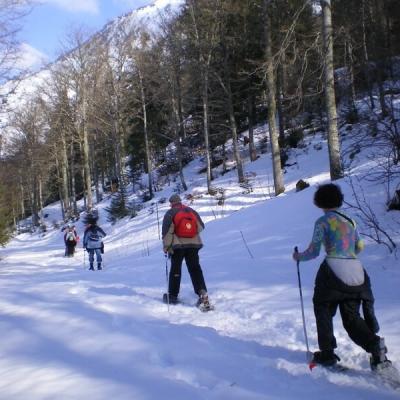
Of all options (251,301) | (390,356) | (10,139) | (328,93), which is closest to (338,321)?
(390,356)

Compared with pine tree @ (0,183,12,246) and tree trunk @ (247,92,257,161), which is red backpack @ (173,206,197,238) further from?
tree trunk @ (247,92,257,161)

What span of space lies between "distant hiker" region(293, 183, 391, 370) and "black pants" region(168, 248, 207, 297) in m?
3.08

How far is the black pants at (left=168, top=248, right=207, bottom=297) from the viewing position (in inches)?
285

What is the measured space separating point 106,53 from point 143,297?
26370mm

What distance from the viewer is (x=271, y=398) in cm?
372

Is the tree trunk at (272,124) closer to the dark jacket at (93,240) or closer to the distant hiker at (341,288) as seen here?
the dark jacket at (93,240)

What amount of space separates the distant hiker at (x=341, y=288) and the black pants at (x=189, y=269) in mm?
3078

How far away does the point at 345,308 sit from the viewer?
427cm

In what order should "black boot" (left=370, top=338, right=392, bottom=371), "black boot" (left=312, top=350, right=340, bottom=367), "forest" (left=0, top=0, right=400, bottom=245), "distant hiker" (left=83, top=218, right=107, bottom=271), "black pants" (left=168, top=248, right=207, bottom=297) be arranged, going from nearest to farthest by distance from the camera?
1. "black boot" (left=370, top=338, right=392, bottom=371)
2. "black boot" (left=312, top=350, right=340, bottom=367)
3. "black pants" (left=168, top=248, right=207, bottom=297)
4. "distant hiker" (left=83, top=218, right=107, bottom=271)
5. "forest" (left=0, top=0, right=400, bottom=245)

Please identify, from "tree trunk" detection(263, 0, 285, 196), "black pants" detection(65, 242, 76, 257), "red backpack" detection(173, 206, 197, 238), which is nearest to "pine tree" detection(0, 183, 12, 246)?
"black pants" detection(65, 242, 76, 257)

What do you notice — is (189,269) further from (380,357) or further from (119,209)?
(119,209)

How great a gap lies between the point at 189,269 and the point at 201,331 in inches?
68.1

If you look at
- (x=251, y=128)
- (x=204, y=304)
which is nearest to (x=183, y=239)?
(x=204, y=304)

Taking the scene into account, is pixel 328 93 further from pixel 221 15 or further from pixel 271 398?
pixel 221 15
